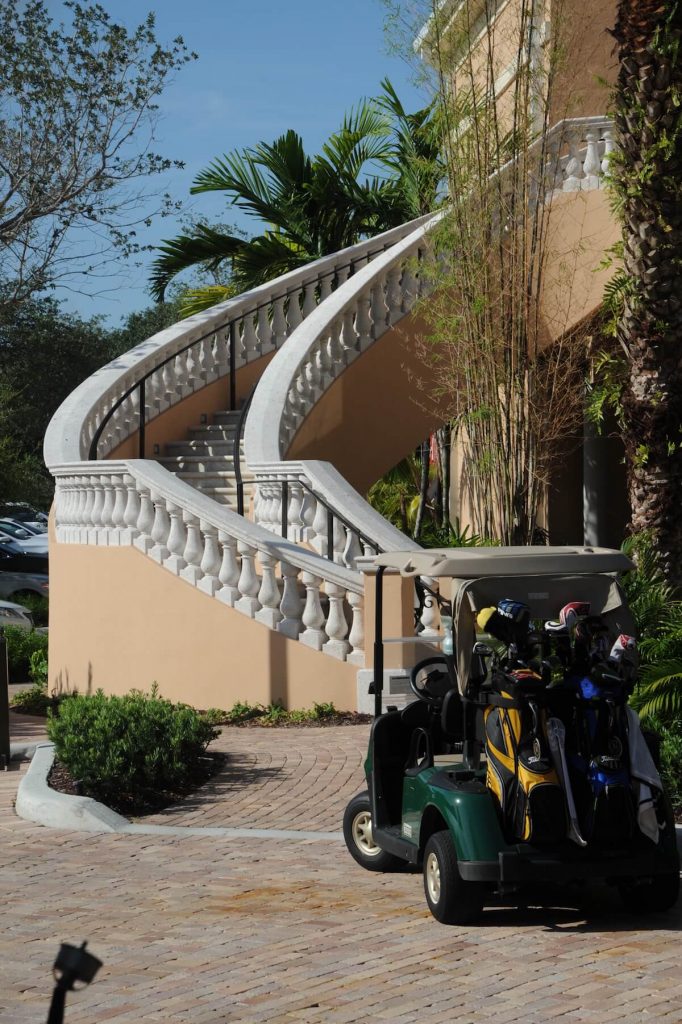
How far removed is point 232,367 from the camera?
19.6 metres

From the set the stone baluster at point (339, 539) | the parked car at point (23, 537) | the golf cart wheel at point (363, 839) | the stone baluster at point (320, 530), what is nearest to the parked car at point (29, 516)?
the parked car at point (23, 537)

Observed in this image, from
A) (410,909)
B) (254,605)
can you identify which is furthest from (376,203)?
(410,909)

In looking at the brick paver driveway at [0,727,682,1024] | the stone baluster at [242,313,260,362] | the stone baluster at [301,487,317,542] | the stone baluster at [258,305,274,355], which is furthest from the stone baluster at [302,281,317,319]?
the brick paver driveway at [0,727,682,1024]

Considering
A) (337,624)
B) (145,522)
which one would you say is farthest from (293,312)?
(337,624)

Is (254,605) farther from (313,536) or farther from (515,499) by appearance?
(515,499)

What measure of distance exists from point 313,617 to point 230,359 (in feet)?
24.9

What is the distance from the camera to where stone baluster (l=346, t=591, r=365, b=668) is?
12.5m

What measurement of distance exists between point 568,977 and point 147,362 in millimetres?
13727

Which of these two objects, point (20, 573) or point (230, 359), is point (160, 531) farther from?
point (20, 573)

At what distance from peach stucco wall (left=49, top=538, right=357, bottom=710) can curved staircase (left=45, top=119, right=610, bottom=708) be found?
0.02 metres

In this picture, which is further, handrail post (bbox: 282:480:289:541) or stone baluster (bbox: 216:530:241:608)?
handrail post (bbox: 282:480:289:541)

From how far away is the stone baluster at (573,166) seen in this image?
57.4 ft

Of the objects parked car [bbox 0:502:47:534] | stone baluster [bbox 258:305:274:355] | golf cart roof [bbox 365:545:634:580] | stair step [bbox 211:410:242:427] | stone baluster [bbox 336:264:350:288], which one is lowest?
golf cart roof [bbox 365:545:634:580]

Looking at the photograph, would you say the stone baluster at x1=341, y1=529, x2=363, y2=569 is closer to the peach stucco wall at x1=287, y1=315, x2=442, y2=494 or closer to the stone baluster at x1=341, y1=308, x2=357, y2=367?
the peach stucco wall at x1=287, y1=315, x2=442, y2=494
